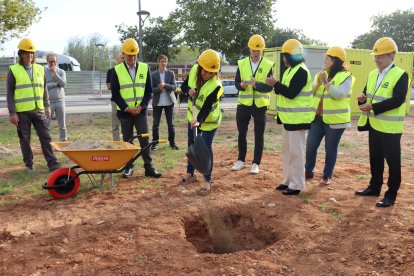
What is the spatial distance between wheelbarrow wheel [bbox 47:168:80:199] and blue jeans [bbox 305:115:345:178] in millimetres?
3300

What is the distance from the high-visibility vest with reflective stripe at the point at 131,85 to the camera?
595 centimetres

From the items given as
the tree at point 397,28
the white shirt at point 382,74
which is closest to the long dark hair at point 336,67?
the white shirt at point 382,74

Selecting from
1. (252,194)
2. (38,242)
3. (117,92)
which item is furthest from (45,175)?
(252,194)

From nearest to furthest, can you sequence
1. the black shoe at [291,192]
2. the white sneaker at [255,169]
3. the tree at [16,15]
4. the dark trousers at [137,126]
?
1. the black shoe at [291,192]
2. the dark trousers at [137,126]
3. the white sneaker at [255,169]
4. the tree at [16,15]

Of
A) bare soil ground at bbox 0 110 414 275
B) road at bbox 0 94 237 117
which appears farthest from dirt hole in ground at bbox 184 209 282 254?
road at bbox 0 94 237 117

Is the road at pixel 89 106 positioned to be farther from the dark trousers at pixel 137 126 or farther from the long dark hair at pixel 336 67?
the long dark hair at pixel 336 67

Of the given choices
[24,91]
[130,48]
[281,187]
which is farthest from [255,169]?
[24,91]

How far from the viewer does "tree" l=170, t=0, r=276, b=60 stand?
21.8 metres

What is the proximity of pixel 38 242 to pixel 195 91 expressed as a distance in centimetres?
261

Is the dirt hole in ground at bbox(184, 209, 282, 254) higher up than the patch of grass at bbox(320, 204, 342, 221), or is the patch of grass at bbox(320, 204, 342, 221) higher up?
the patch of grass at bbox(320, 204, 342, 221)

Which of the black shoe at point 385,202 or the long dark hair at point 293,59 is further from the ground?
the long dark hair at point 293,59

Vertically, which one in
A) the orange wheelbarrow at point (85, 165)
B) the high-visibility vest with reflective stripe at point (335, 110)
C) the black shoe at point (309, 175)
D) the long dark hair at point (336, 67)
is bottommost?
the black shoe at point (309, 175)

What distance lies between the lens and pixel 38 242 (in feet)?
13.1

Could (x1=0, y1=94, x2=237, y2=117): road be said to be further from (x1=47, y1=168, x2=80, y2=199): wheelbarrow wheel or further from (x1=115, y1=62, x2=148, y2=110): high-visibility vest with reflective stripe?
(x1=47, y1=168, x2=80, y2=199): wheelbarrow wheel
